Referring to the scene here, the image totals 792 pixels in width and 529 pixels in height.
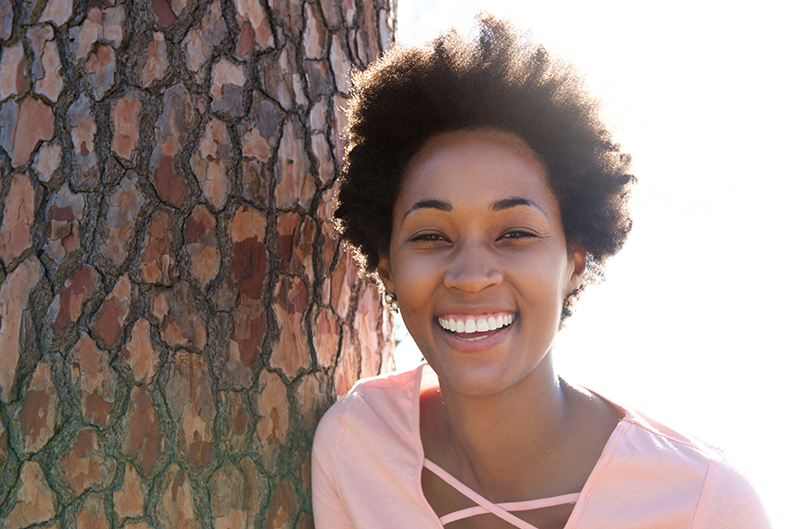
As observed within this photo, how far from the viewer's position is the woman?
5.29 feet

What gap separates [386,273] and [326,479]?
698 millimetres

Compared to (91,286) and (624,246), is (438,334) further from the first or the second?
(91,286)

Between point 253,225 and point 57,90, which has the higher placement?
point 57,90

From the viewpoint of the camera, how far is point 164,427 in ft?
5.13

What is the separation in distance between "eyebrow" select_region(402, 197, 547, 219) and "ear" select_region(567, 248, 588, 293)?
0.28 meters

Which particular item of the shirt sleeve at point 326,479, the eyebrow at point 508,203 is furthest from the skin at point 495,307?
the shirt sleeve at point 326,479

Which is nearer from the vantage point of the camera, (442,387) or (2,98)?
(2,98)

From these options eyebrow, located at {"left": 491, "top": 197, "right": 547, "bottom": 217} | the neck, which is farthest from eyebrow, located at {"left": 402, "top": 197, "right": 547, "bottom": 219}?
the neck

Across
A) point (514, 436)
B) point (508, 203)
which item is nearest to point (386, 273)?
point (508, 203)

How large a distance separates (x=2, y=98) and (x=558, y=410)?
1841 mm

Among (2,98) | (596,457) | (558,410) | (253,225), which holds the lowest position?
(596,457)

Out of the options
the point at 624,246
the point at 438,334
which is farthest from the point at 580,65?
the point at 438,334

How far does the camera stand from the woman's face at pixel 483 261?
1610 millimetres

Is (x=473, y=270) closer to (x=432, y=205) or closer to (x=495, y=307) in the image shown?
(x=495, y=307)
